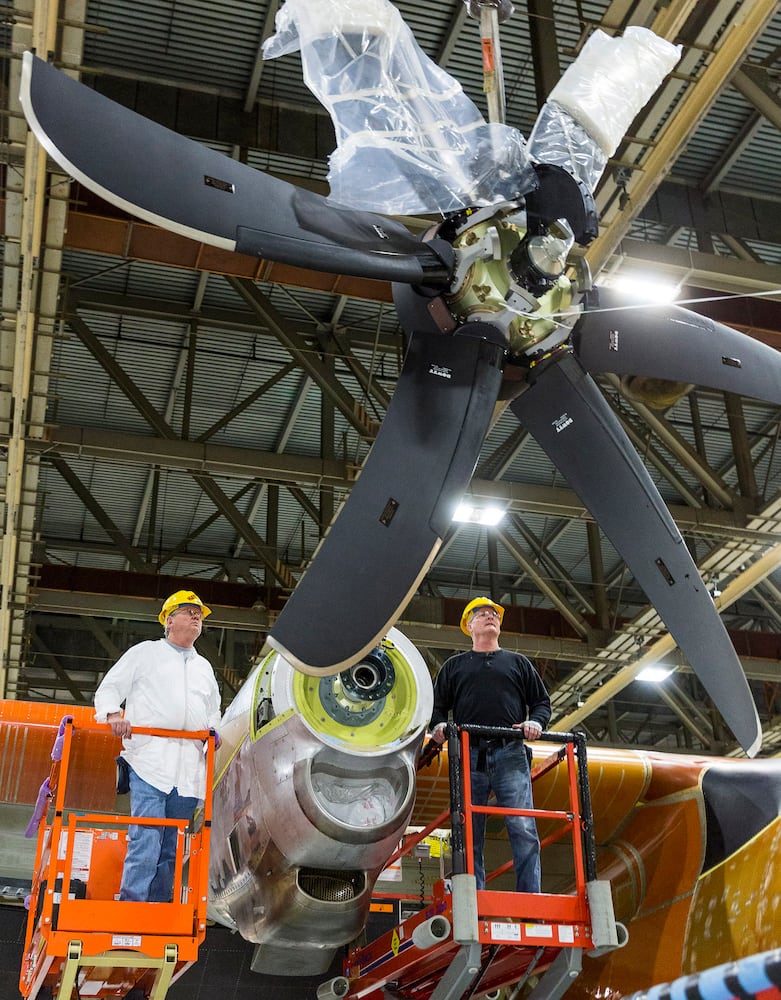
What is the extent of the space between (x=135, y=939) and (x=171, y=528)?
17302 millimetres

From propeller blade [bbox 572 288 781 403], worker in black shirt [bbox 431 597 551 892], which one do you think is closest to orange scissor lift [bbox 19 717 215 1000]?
worker in black shirt [bbox 431 597 551 892]

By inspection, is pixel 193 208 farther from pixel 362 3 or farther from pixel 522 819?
pixel 522 819

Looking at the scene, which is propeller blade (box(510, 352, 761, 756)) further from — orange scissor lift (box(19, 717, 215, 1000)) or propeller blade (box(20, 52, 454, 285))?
orange scissor lift (box(19, 717, 215, 1000))

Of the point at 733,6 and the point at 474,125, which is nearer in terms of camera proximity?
the point at 474,125

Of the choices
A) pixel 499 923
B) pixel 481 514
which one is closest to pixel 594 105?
pixel 499 923

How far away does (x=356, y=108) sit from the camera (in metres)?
5.35

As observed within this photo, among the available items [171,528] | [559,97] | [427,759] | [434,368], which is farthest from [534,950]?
[171,528]

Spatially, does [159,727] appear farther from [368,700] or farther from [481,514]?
[481,514]

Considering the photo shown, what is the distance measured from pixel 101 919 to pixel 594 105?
5070mm

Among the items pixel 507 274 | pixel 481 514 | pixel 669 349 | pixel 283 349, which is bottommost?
pixel 507 274

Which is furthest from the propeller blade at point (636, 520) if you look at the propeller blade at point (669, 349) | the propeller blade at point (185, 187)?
the propeller blade at point (185, 187)

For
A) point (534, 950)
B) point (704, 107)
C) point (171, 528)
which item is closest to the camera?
point (534, 950)

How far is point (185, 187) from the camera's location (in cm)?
479

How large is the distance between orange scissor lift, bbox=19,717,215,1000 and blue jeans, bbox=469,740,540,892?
1657 mm
